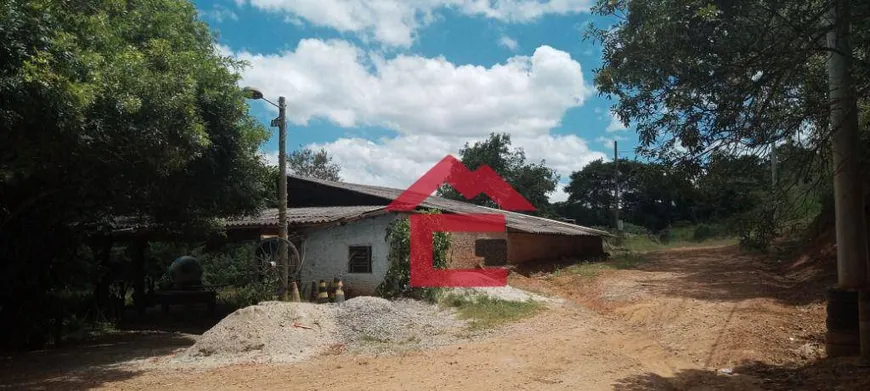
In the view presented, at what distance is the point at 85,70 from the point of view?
6.74 meters

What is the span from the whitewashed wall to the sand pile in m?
3.79

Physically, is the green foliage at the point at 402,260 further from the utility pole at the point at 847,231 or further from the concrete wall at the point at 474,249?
the utility pole at the point at 847,231

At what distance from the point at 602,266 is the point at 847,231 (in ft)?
47.3

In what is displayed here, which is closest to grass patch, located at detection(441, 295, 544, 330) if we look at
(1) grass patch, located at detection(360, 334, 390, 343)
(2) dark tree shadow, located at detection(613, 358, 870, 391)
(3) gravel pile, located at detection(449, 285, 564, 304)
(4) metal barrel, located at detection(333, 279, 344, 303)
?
(3) gravel pile, located at detection(449, 285, 564, 304)

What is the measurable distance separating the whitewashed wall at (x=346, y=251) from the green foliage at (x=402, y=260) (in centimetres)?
43

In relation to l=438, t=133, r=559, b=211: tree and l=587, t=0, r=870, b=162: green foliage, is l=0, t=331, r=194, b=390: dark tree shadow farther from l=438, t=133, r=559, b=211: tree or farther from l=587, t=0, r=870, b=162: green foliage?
l=438, t=133, r=559, b=211: tree

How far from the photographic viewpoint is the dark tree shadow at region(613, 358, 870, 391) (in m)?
6.61

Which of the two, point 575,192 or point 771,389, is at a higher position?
point 575,192

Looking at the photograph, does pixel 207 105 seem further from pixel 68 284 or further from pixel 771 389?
pixel 771 389

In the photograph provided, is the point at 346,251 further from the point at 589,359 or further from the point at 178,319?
the point at 589,359

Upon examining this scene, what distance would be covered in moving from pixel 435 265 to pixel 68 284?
864 cm

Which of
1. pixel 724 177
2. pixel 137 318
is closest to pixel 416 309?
pixel 724 177

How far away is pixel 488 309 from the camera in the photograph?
12.5 metres

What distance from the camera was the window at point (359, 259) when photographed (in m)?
15.2
